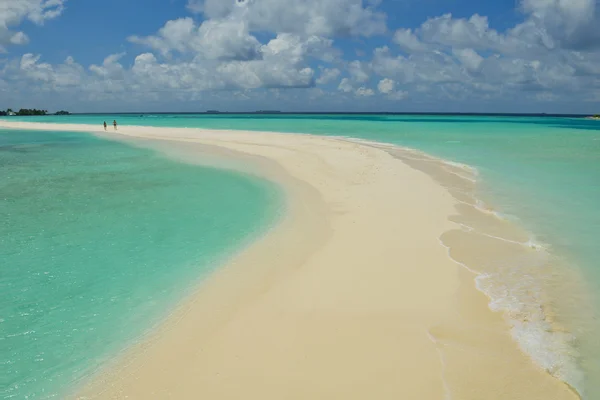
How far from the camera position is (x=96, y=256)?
25.3ft

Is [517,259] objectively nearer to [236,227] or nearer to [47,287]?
[236,227]

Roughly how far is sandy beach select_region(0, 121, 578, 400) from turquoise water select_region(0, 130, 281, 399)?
0.53 metres

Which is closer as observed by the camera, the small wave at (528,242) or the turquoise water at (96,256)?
the turquoise water at (96,256)

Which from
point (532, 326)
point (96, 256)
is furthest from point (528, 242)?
point (96, 256)

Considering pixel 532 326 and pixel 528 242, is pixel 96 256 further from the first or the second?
pixel 528 242

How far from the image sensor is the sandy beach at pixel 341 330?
4.04m

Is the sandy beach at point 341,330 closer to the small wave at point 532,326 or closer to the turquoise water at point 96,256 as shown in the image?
the small wave at point 532,326

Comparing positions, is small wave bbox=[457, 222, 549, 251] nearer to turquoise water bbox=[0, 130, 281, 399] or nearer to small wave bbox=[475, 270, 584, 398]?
small wave bbox=[475, 270, 584, 398]

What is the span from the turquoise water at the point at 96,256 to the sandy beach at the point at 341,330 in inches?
21.0

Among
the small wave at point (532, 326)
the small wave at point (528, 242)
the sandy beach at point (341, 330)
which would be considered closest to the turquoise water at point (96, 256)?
the sandy beach at point (341, 330)

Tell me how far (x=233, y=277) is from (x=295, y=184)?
7963 millimetres

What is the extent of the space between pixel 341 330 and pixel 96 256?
532 centimetres

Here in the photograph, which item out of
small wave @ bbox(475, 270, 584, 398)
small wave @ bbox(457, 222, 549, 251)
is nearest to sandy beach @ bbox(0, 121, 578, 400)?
small wave @ bbox(475, 270, 584, 398)

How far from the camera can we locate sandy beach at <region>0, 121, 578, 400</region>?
4043 millimetres
